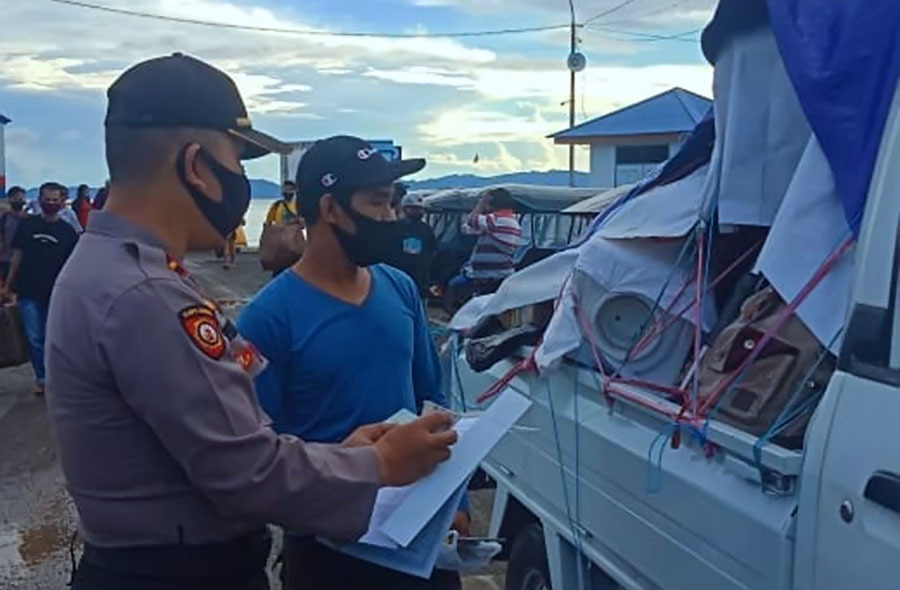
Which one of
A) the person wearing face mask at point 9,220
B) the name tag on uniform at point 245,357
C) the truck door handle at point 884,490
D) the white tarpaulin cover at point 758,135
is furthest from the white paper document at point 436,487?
the person wearing face mask at point 9,220

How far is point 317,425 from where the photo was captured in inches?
117

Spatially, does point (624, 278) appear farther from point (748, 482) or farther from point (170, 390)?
point (170, 390)

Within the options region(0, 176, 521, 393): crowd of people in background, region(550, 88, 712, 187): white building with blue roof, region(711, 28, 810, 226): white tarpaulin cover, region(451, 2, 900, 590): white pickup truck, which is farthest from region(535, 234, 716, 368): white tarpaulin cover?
region(550, 88, 712, 187): white building with blue roof

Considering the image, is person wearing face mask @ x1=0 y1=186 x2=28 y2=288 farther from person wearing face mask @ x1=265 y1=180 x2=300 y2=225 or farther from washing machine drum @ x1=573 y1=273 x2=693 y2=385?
washing machine drum @ x1=573 y1=273 x2=693 y2=385

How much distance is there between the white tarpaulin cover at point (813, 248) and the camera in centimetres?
263

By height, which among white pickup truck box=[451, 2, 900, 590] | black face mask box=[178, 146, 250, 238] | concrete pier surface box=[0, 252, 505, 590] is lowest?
concrete pier surface box=[0, 252, 505, 590]

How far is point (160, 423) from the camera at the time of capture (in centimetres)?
189

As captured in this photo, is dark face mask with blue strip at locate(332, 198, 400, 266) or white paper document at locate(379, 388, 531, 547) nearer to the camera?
white paper document at locate(379, 388, 531, 547)

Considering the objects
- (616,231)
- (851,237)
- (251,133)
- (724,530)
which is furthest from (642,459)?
(251,133)

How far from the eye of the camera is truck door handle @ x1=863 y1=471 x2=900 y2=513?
194 cm

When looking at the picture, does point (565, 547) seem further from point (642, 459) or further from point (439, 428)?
point (439, 428)

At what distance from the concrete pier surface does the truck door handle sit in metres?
2.41

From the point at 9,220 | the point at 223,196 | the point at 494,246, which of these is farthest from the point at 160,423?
the point at 9,220

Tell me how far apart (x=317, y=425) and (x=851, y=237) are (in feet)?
4.62
